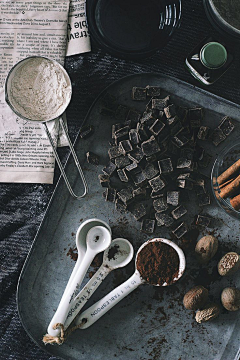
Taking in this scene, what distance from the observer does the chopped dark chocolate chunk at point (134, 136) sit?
1079 millimetres

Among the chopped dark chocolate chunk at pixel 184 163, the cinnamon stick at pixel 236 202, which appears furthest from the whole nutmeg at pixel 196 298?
the chopped dark chocolate chunk at pixel 184 163

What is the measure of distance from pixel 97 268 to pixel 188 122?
52cm

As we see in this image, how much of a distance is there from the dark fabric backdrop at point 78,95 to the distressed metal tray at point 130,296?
48 millimetres

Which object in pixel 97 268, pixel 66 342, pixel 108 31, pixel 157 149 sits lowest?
pixel 66 342

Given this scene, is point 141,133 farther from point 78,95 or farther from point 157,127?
point 78,95

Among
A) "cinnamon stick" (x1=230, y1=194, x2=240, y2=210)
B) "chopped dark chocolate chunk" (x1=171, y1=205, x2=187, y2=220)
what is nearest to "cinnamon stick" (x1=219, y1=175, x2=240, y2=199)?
"cinnamon stick" (x1=230, y1=194, x2=240, y2=210)

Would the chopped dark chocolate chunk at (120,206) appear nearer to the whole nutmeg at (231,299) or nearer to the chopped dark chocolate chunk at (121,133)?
the chopped dark chocolate chunk at (121,133)

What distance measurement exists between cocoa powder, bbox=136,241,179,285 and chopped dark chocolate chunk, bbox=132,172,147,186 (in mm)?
177

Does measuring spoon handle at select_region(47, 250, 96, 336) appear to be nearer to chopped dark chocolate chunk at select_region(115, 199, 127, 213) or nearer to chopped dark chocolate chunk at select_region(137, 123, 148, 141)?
chopped dark chocolate chunk at select_region(115, 199, 127, 213)

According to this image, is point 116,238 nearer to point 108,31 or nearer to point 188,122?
point 188,122

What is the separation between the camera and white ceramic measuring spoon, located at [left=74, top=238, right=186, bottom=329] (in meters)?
1.05

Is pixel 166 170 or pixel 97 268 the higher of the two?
pixel 166 170

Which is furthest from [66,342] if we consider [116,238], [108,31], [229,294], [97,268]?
[108,31]

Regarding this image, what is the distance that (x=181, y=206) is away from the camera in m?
1.11
